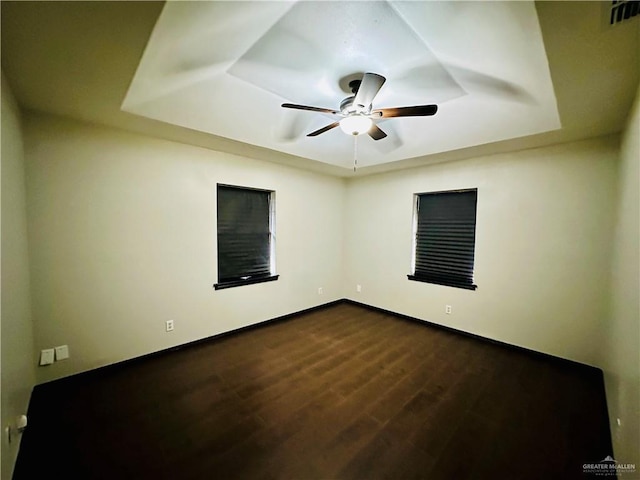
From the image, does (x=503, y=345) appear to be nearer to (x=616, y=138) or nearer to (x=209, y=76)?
(x=616, y=138)

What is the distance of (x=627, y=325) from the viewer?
1565 millimetres

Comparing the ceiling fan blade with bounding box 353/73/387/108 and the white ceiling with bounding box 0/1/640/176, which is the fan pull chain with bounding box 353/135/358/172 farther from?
the ceiling fan blade with bounding box 353/73/387/108

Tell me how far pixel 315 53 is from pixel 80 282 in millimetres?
2861

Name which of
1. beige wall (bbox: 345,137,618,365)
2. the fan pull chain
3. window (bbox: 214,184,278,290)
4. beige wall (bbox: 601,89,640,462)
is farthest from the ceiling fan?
beige wall (bbox: 345,137,618,365)

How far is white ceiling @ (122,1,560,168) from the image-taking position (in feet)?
4.66

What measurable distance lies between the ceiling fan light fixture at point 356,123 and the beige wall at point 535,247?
6.79ft

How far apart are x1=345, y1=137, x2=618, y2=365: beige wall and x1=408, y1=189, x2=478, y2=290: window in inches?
4.5

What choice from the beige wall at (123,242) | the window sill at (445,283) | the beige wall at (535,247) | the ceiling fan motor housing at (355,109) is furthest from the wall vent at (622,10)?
the beige wall at (123,242)

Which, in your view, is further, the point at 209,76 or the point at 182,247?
the point at 182,247

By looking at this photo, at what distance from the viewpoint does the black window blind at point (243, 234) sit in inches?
131

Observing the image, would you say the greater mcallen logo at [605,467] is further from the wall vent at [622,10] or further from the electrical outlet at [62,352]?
the electrical outlet at [62,352]

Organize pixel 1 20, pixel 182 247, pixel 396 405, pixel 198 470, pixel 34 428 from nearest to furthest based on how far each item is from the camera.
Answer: pixel 1 20 → pixel 198 470 → pixel 34 428 → pixel 396 405 → pixel 182 247

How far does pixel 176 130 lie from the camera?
2.52 meters

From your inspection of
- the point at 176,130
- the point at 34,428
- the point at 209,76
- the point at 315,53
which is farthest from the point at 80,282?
the point at 315,53
